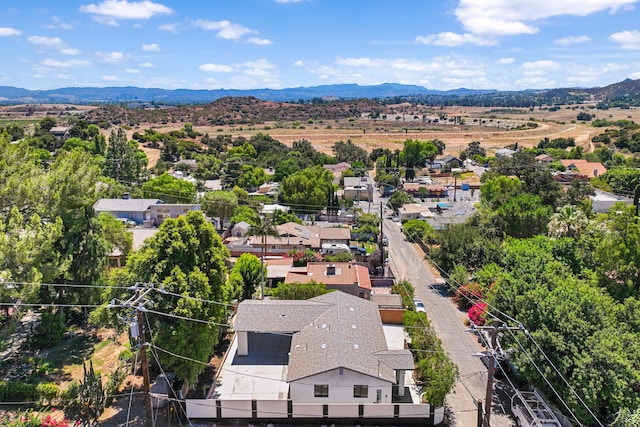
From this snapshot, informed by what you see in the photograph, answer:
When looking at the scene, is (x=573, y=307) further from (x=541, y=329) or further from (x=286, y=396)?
(x=286, y=396)

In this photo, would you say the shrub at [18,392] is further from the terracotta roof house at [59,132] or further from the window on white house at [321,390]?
the terracotta roof house at [59,132]

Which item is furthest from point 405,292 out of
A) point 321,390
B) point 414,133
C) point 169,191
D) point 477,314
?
point 414,133

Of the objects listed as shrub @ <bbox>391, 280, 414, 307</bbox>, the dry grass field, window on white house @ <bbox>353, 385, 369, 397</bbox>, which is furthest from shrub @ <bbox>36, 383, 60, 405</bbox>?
the dry grass field

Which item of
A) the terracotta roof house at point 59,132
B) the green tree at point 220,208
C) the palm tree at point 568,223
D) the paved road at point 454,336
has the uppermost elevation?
the terracotta roof house at point 59,132

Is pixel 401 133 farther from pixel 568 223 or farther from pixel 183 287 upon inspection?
pixel 183 287

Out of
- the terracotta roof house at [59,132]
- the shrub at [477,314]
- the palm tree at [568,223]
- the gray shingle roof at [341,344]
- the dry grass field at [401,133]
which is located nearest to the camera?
the gray shingle roof at [341,344]

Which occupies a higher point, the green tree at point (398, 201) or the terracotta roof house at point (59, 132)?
the terracotta roof house at point (59, 132)

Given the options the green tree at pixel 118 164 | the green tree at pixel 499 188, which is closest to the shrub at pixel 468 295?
the green tree at pixel 499 188
